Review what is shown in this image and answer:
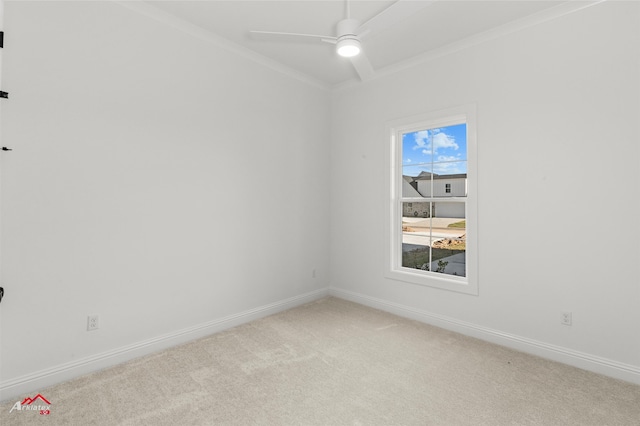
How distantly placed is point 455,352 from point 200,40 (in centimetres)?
365

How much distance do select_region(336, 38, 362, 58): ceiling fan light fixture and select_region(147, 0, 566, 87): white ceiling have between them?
426 millimetres

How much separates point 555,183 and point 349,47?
2052mm

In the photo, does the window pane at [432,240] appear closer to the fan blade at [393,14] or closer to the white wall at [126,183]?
the white wall at [126,183]

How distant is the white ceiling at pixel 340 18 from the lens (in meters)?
2.52

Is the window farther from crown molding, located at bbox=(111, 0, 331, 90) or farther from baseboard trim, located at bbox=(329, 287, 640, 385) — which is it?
crown molding, located at bbox=(111, 0, 331, 90)

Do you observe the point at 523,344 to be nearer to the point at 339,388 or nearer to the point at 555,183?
the point at 555,183

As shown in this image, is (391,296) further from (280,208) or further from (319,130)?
(319,130)

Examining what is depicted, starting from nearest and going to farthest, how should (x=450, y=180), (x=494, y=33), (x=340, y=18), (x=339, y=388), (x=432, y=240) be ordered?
(x=339, y=388)
(x=340, y=18)
(x=494, y=33)
(x=450, y=180)
(x=432, y=240)

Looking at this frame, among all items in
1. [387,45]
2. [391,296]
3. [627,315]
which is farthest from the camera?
[391,296]

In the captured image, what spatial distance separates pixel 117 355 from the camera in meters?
2.44

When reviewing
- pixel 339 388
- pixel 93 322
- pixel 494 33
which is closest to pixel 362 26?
pixel 494 33

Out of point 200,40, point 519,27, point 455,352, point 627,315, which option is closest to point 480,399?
point 455,352

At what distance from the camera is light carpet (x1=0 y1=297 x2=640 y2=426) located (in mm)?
1859

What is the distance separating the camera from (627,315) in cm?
229
